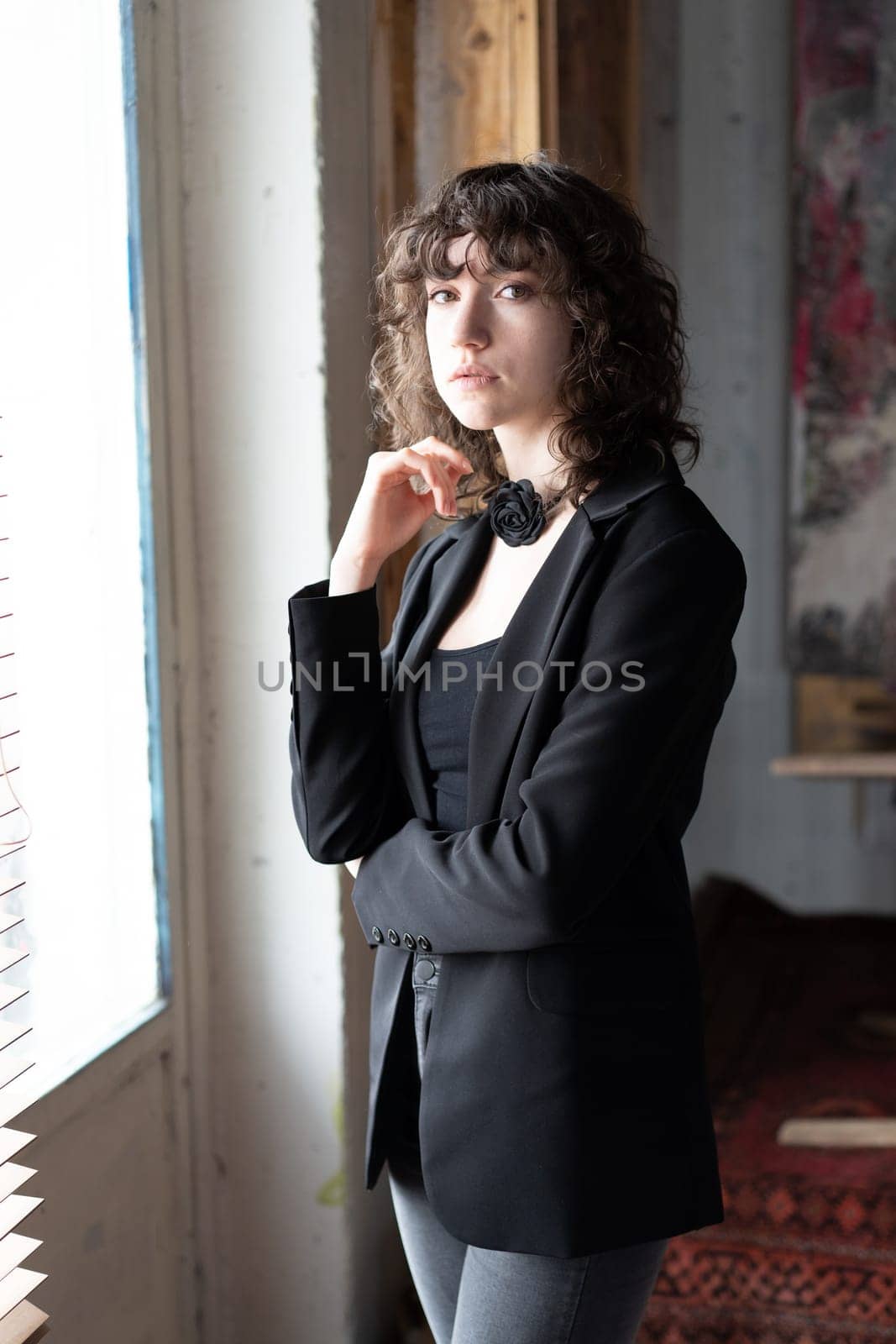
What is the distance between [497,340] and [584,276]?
110mm

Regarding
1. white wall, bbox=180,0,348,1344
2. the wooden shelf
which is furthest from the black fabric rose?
the wooden shelf

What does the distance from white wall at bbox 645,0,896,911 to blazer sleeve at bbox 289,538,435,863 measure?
2.82m

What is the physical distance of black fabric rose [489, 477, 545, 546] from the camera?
1.27m

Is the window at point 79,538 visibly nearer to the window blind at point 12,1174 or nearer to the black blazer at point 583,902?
the window blind at point 12,1174

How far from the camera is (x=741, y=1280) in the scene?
210 centimetres

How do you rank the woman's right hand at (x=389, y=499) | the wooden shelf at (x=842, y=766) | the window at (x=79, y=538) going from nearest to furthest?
1. the woman's right hand at (x=389, y=499)
2. the window at (x=79, y=538)
3. the wooden shelf at (x=842, y=766)

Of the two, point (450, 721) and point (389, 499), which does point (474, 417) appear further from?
point (450, 721)

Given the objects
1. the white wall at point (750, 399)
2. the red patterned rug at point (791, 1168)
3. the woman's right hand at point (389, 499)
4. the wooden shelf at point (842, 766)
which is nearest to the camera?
the woman's right hand at point (389, 499)

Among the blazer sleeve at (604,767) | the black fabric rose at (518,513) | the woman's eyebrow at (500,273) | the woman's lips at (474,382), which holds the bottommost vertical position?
the blazer sleeve at (604,767)

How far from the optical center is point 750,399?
4047mm

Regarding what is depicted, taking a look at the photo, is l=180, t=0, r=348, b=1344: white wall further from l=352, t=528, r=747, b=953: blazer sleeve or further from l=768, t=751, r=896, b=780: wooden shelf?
l=768, t=751, r=896, b=780: wooden shelf

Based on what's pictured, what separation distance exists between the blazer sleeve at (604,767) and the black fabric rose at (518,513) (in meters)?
0.16

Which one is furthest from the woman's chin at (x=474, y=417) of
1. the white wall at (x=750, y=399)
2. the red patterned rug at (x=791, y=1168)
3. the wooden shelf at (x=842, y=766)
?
the white wall at (x=750, y=399)

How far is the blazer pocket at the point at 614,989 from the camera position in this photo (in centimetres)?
113
